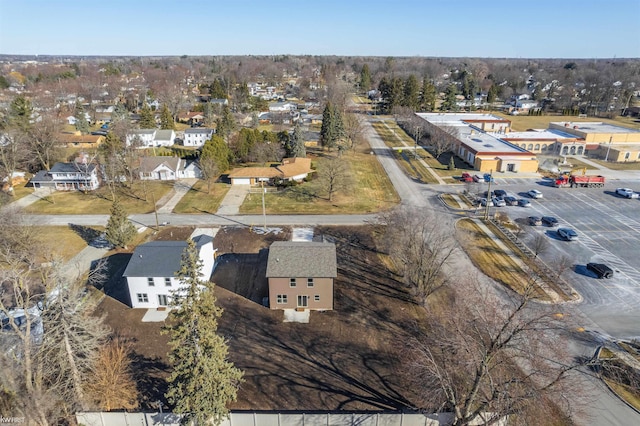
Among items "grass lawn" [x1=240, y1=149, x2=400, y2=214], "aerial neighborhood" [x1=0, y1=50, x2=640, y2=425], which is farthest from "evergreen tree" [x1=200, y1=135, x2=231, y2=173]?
"grass lawn" [x1=240, y1=149, x2=400, y2=214]

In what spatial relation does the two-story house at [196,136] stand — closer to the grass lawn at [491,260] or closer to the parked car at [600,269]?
the grass lawn at [491,260]

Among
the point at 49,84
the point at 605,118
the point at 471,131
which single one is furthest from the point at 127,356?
the point at 49,84

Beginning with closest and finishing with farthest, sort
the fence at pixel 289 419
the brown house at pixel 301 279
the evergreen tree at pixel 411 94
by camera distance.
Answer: the fence at pixel 289 419 → the brown house at pixel 301 279 → the evergreen tree at pixel 411 94

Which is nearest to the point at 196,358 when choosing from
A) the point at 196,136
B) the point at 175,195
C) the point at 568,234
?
the point at 568,234

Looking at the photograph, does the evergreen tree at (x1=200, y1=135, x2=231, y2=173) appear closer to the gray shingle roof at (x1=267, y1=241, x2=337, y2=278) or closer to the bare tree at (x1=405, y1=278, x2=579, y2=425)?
the gray shingle roof at (x1=267, y1=241, x2=337, y2=278)

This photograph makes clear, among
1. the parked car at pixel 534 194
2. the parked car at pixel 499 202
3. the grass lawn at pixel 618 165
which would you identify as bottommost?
the parked car at pixel 499 202

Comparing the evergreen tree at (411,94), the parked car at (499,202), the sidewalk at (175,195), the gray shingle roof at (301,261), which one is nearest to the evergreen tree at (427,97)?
the evergreen tree at (411,94)
